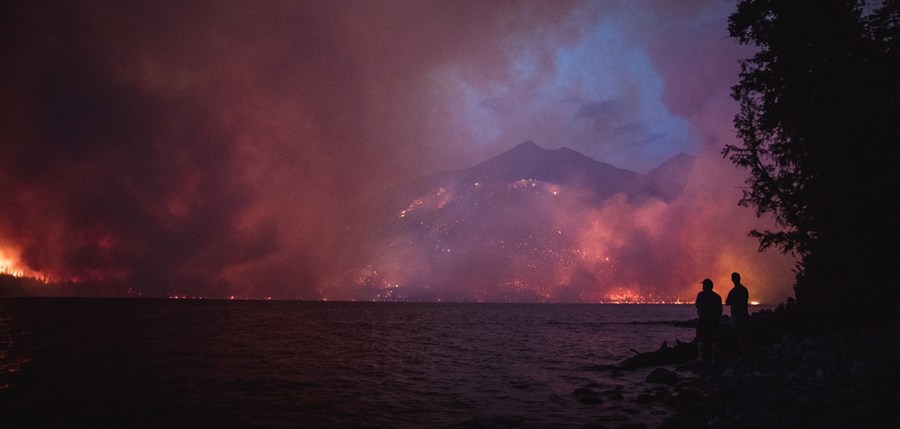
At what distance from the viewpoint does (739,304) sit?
704 inches

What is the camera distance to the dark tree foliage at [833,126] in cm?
1870

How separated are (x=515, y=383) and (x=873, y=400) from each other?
42.5 ft

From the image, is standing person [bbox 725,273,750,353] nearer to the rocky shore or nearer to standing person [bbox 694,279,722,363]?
standing person [bbox 694,279,722,363]

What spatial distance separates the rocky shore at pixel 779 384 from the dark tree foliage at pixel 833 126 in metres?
3.58

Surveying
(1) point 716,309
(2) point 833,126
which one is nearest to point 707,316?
(1) point 716,309

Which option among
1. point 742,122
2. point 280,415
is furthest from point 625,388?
point 742,122

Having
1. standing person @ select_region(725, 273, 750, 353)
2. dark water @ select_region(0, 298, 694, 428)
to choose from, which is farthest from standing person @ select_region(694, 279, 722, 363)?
dark water @ select_region(0, 298, 694, 428)

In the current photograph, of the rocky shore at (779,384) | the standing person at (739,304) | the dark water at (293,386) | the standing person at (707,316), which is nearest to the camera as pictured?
the rocky shore at (779,384)

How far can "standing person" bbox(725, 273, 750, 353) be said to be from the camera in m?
17.8

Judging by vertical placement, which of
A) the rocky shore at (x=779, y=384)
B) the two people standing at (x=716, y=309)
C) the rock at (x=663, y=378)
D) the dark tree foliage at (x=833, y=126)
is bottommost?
the rock at (x=663, y=378)

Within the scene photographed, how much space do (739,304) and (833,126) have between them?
882 cm

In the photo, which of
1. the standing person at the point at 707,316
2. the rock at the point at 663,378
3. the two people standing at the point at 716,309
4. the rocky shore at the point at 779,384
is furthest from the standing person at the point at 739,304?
the rock at the point at 663,378

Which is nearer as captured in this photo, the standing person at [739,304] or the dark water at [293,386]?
the dark water at [293,386]

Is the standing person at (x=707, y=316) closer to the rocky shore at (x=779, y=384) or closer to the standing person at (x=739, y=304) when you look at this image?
the standing person at (x=739, y=304)
